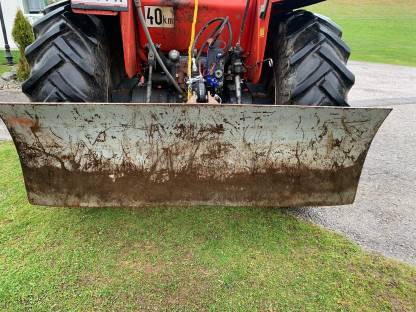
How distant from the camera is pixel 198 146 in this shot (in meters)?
2.17

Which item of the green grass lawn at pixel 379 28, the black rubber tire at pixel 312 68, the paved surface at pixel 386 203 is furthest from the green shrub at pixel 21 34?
the green grass lawn at pixel 379 28

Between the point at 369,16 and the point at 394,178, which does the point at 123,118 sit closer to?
the point at 394,178

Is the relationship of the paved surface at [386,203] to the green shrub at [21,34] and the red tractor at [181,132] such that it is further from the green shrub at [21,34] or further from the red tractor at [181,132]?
the green shrub at [21,34]

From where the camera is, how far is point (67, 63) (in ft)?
7.50

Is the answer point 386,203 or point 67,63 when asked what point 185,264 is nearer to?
point 67,63

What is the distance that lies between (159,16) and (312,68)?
1157 mm

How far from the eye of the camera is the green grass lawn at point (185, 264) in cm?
196

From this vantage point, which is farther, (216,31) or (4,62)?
(4,62)

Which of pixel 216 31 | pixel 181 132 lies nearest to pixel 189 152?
pixel 181 132

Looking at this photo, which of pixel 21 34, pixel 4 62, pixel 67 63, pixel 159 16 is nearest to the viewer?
pixel 67 63

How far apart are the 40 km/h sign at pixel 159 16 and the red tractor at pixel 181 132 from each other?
59 mm

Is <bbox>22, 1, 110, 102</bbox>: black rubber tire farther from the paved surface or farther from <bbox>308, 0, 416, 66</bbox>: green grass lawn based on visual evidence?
<bbox>308, 0, 416, 66</bbox>: green grass lawn

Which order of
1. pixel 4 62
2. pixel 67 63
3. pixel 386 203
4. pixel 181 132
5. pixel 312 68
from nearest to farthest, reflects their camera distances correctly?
pixel 181 132 < pixel 67 63 < pixel 312 68 < pixel 386 203 < pixel 4 62

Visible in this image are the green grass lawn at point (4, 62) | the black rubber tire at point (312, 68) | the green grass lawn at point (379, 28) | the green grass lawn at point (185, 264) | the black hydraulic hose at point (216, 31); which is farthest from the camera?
the green grass lawn at point (379, 28)
